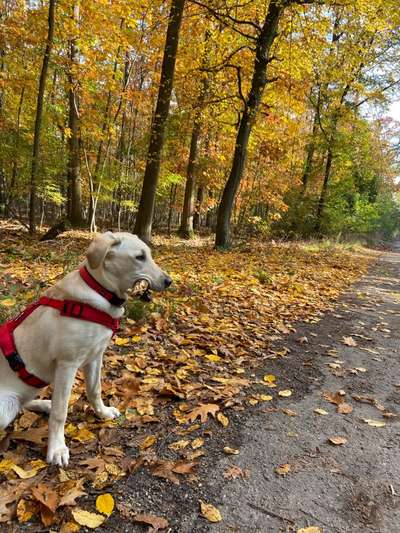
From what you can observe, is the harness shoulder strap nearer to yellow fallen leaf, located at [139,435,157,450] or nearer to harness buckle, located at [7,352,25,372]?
harness buckle, located at [7,352,25,372]

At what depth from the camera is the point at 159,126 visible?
1045 cm

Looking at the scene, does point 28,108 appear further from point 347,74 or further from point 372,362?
point 372,362

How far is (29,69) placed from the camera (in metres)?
12.9

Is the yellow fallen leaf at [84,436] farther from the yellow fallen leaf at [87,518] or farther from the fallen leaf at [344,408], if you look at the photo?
the fallen leaf at [344,408]

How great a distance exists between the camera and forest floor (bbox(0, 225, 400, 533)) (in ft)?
7.48

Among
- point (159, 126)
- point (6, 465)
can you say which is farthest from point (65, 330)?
point (159, 126)

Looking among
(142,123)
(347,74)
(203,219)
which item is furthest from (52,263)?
(203,219)

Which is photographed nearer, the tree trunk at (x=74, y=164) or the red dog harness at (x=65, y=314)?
the red dog harness at (x=65, y=314)

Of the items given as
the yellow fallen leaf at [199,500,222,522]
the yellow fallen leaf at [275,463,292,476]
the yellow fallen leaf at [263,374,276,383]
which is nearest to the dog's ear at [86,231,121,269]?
the yellow fallen leaf at [199,500,222,522]

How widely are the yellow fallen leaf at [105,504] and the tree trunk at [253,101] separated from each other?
1093cm

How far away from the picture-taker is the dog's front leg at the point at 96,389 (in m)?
2.95

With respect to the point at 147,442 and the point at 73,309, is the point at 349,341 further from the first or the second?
the point at 73,309

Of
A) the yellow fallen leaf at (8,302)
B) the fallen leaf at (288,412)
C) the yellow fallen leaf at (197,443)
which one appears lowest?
the yellow fallen leaf at (197,443)

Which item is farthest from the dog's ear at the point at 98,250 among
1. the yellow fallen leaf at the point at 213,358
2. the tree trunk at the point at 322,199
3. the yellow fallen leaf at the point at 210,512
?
the tree trunk at the point at 322,199
